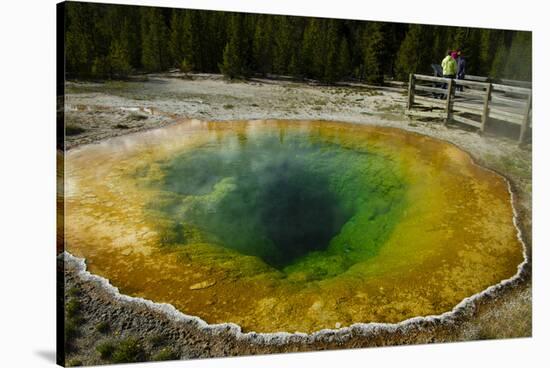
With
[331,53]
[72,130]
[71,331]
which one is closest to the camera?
[71,331]

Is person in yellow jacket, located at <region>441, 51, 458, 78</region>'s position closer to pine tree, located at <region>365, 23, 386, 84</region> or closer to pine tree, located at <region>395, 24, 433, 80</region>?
pine tree, located at <region>395, 24, 433, 80</region>

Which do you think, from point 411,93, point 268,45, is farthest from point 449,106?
point 268,45

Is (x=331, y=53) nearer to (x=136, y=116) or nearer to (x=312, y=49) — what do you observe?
(x=312, y=49)

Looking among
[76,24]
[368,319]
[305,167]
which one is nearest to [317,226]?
[305,167]

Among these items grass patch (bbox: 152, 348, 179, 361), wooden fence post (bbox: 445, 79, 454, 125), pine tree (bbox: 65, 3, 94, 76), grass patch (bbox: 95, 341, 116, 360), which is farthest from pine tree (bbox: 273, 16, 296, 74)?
grass patch (bbox: 95, 341, 116, 360)

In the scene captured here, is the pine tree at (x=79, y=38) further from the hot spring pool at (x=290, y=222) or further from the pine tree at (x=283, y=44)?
the pine tree at (x=283, y=44)

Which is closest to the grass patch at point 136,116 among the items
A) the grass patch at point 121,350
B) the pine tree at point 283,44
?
the pine tree at point 283,44
